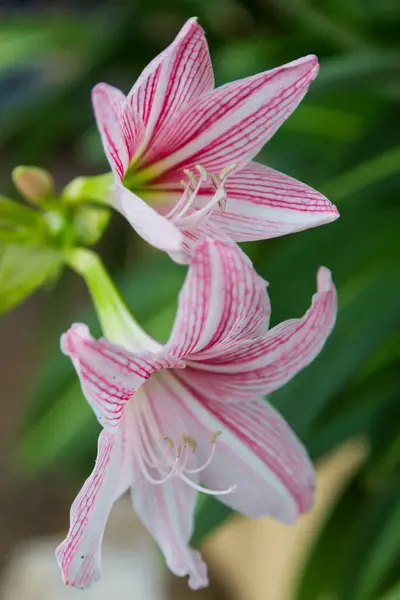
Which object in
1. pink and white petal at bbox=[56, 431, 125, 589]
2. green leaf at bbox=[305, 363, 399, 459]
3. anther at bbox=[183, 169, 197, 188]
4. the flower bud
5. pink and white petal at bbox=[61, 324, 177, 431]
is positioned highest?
the flower bud

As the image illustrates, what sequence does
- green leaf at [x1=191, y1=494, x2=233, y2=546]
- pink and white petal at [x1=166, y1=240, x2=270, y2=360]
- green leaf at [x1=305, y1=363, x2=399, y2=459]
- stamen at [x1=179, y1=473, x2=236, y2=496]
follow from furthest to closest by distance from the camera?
1. green leaf at [x1=305, y1=363, x2=399, y2=459]
2. green leaf at [x1=191, y1=494, x2=233, y2=546]
3. stamen at [x1=179, y1=473, x2=236, y2=496]
4. pink and white petal at [x1=166, y1=240, x2=270, y2=360]

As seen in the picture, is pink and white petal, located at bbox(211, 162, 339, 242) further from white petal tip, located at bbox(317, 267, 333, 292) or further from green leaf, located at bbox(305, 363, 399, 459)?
green leaf, located at bbox(305, 363, 399, 459)

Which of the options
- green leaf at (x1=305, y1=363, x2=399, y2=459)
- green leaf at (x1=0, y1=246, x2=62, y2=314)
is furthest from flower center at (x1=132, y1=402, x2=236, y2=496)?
green leaf at (x1=305, y1=363, x2=399, y2=459)

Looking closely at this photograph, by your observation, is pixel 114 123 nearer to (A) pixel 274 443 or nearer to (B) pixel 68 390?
(A) pixel 274 443

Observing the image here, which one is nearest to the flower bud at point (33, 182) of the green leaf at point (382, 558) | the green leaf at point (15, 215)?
the green leaf at point (15, 215)

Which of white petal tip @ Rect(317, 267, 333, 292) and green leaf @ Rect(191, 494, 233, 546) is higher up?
white petal tip @ Rect(317, 267, 333, 292)

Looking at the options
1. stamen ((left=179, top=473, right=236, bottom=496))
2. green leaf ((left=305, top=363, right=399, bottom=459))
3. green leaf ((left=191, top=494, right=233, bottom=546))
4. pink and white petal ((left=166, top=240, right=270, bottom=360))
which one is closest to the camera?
pink and white petal ((left=166, top=240, right=270, bottom=360))
